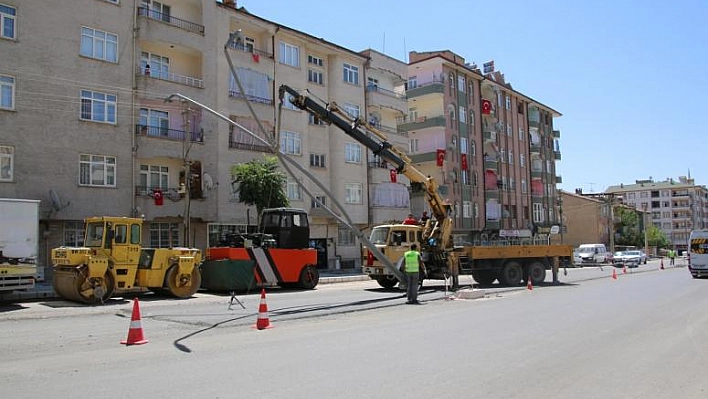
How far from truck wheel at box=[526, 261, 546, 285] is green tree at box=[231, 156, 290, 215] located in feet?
42.8

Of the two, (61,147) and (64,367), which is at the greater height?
(61,147)

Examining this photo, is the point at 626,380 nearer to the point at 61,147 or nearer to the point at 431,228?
the point at 431,228

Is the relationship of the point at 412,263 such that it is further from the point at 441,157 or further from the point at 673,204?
the point at 673,204

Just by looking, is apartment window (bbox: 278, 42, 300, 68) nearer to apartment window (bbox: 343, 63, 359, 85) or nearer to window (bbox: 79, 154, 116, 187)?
apartment window (bbox: 343, 63, 359, 85)

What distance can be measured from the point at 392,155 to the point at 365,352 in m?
14.2

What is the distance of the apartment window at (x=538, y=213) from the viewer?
67.9 m

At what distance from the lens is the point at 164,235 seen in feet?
102

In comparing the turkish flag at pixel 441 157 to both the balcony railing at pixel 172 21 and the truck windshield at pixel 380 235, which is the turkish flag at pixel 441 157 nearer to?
the balcony railing at pixel 172 21

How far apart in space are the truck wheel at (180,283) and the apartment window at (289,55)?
21.0m

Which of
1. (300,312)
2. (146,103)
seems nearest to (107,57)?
(146,103)

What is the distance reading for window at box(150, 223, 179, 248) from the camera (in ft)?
100

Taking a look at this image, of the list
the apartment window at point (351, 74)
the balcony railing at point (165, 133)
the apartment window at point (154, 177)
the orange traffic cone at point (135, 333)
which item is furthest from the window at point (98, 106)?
the orange traffic cone at point (135, 333)

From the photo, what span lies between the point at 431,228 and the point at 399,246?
177 cm

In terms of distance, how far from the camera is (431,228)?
2389 centimetres
